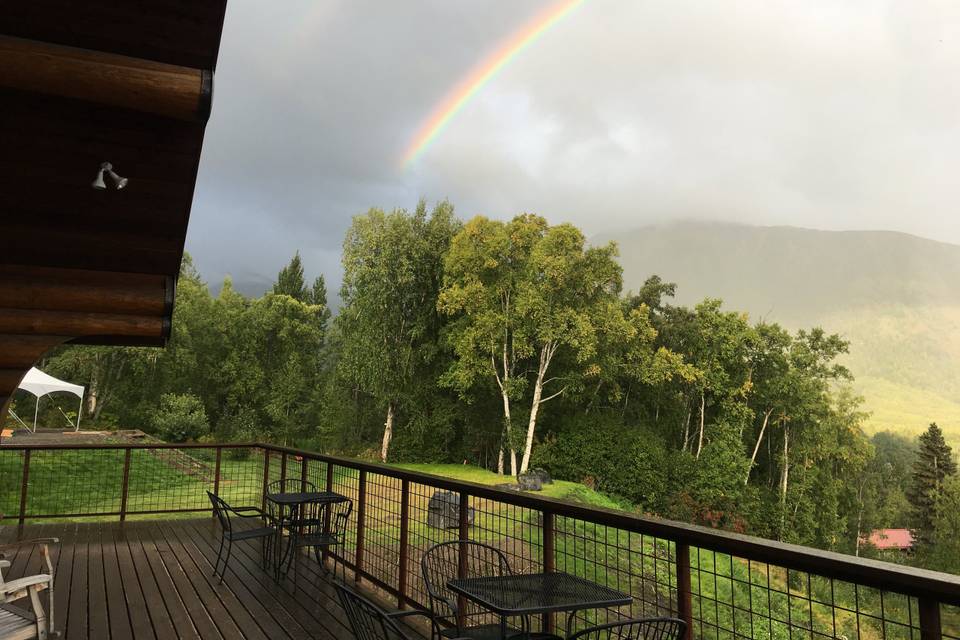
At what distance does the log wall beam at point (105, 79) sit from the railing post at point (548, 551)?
7.70 feet

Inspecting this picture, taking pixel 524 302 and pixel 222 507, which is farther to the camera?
pixel 524 302

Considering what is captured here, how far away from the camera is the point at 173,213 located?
3514mm

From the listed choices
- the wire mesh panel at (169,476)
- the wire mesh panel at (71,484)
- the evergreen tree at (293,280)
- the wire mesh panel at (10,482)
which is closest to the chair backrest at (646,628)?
the wire mesh panel at (169,476)

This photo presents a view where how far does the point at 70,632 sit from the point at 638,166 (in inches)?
6651

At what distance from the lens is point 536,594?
220 cm

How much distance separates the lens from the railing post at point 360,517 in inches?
182

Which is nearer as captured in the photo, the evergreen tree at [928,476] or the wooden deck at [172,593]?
the wooden deck at [172,593]

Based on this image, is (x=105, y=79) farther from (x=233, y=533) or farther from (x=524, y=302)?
(x=524, y=302)

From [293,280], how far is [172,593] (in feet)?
120

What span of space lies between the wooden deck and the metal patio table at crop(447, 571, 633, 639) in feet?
5.45

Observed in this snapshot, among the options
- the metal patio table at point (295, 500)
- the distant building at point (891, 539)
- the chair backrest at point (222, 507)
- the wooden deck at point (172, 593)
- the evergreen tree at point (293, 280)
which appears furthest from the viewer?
the evergreen tree at point (293, 280)

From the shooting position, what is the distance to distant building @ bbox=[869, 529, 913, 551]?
3684cm

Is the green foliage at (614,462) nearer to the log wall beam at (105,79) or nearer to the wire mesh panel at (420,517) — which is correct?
the wire mesh panel at (420,517)

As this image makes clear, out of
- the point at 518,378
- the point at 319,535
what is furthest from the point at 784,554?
the point at 518,378
